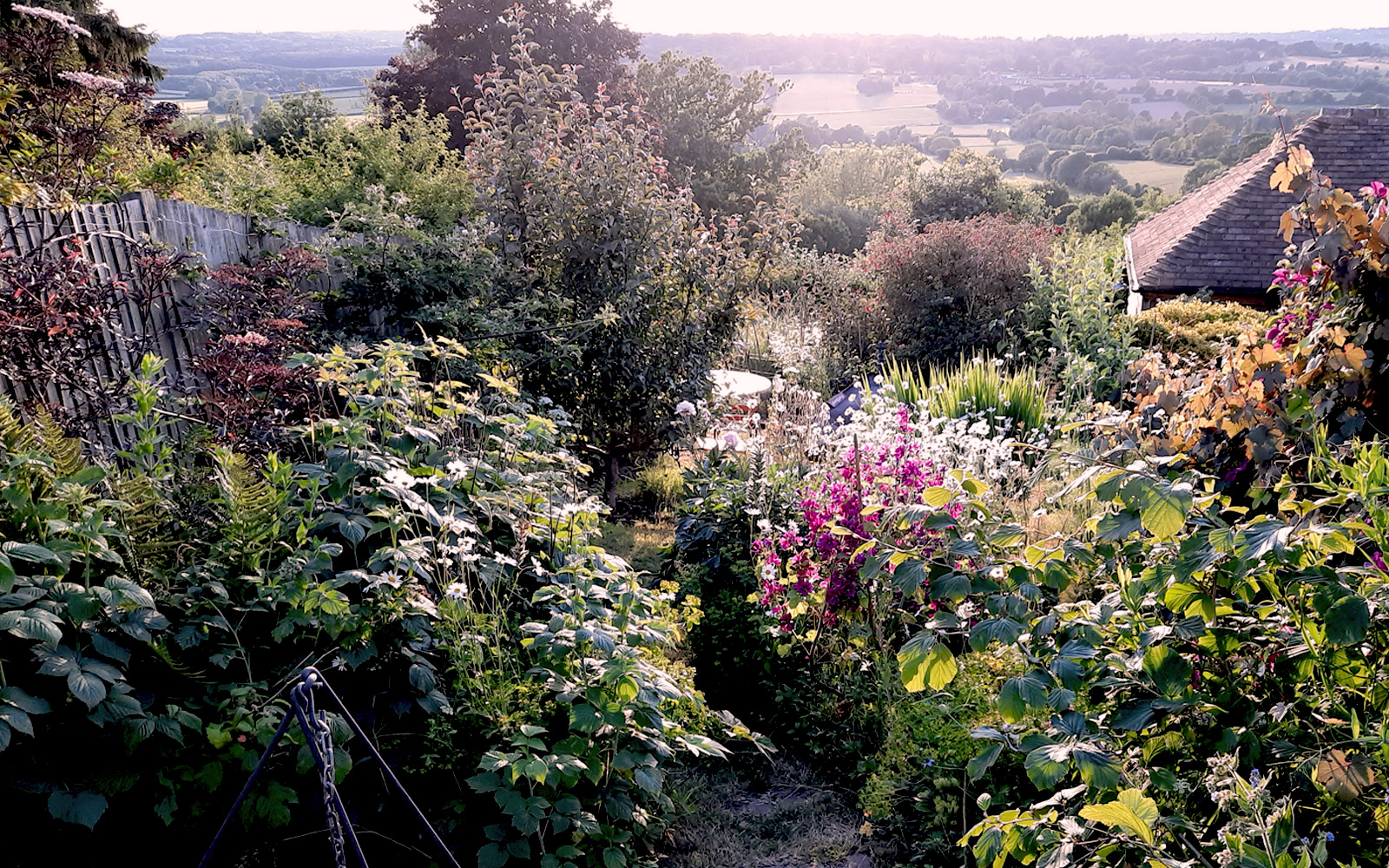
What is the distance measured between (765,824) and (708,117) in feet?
57.9

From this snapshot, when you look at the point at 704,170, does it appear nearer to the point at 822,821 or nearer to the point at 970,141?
the point at 822,821

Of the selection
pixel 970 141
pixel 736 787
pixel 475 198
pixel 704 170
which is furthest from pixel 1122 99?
pixel 736 787

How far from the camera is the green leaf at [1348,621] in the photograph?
3.88 feet

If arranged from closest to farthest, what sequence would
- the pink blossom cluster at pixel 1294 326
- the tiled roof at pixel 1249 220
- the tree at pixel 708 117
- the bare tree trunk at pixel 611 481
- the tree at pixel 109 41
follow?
1. the pink blossom cluster at pixel 1294 326
2. the bare tree trunk at pixel 611 481
3. the tree at pixel 109 41
4. the tiled roof at pixel 1249 220
5. the tree at pixel 708 117

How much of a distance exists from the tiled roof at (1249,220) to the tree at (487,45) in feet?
36.0

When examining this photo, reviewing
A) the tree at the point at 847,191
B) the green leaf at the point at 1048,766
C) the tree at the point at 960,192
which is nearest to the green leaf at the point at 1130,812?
the green leaf at the point at 1048,766

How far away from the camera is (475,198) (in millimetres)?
5812

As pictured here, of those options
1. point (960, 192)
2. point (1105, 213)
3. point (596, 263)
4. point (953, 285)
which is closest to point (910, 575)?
point (596, 263)

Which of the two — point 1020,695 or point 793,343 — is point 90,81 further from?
point 793,343

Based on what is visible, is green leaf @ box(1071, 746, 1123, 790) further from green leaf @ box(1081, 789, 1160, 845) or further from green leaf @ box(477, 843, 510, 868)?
green leaf @ box(477, 843, 510, 868)

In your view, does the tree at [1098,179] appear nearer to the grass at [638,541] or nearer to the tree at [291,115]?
the tree at [291,115]

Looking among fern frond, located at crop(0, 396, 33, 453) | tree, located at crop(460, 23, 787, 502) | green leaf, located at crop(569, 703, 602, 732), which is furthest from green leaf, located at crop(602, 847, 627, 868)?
tree, located at crop(460, 23, 787, 502)

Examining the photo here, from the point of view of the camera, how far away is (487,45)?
1712cm

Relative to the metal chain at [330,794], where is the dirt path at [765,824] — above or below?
below
